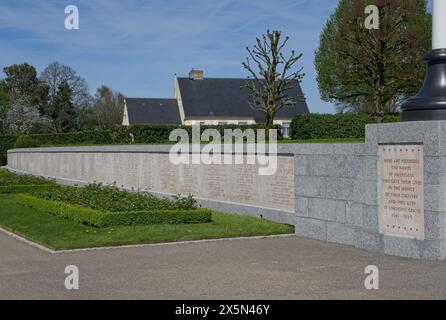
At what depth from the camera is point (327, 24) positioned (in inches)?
1877

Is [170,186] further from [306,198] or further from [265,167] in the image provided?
[306,198]

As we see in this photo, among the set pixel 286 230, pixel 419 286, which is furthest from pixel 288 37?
pixel 419 286

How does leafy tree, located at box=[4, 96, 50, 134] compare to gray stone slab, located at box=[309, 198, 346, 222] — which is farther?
leafy tree, located at box=[4, 96, 50, 134]

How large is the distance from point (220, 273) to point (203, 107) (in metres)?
62.9

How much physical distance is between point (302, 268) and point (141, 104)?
65.8 metres

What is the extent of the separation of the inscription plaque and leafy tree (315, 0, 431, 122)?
27113mm

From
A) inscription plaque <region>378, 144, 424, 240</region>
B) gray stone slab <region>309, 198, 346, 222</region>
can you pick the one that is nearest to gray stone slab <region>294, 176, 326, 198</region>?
gray stone slab <region>309, 198, 346, 222</region>

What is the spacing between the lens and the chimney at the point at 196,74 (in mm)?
73750

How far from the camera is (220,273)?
29.6 ft

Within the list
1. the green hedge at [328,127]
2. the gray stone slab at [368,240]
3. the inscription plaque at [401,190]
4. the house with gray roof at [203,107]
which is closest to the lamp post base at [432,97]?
the inscription plaque at [401,190]

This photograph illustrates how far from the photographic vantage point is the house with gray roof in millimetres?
71188

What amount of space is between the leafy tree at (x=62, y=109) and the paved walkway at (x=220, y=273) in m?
74.4

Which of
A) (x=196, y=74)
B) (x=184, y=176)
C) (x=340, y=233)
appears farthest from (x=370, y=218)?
(x=196, y=74)

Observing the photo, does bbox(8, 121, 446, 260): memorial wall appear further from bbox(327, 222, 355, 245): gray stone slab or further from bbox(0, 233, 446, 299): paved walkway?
bbox(0, 233, 446, 299): paved walkway
